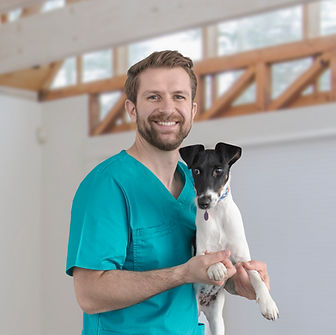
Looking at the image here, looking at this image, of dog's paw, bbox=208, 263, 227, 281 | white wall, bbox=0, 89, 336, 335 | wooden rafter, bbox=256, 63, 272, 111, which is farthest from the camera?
wooden rafter, bbox=256, 63, 272, 111

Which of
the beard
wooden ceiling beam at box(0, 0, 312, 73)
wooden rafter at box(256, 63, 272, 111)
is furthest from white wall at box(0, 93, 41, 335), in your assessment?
the beard

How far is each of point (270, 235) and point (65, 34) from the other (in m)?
1.86

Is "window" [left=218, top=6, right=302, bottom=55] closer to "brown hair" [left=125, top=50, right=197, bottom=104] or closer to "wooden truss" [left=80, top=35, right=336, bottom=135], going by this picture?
"wooden truss" [left=80, top=35, right=336, bottom=135]

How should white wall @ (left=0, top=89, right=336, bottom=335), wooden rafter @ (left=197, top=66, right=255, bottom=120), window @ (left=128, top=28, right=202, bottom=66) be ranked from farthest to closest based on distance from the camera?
window @ (left=128, top=28, right=202, bottom=66)
wooden rafter @ (left=197, top=66, right=255, bottom=120)
white wall @ (left=0, top=89, right=336, bottom=335)

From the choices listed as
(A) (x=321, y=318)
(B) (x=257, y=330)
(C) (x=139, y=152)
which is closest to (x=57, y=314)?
(B) (x=257, y=330)

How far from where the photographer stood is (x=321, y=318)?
13.0 feet

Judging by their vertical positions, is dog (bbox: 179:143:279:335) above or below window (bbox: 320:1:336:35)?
below

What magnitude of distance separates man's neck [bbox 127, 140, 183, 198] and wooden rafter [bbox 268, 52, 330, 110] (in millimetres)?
2479

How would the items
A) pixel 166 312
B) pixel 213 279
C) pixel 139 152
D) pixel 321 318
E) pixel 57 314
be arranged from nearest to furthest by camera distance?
pixel 213 279, pixel 166 312, pixel 139 152, pixel 321 318, pixel 57 314

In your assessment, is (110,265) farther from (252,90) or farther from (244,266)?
(252,90)

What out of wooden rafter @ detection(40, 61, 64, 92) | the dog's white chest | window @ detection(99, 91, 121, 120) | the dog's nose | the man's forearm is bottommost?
the man's forearm

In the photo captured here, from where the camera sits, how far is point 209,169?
1762 mm

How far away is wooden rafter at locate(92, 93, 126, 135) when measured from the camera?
17.1 ft

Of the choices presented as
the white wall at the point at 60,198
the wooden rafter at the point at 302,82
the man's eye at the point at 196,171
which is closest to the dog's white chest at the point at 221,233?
the man's eye at the point at 196,171
